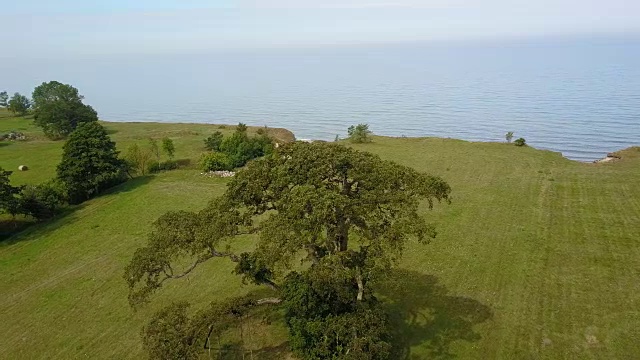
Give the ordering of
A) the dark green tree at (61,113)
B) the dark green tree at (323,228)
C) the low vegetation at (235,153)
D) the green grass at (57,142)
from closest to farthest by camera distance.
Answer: the dark green tree at (323,228) < the low vegetation at (235,153) < the green grass at (57,142) < the dark green tree at (61,113)

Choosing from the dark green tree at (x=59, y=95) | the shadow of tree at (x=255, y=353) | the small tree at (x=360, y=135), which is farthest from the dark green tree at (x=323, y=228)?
the dark green tree at (x=59, y=95)

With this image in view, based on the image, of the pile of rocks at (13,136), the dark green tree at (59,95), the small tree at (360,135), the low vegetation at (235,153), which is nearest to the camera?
the low vegetation at (235,153)

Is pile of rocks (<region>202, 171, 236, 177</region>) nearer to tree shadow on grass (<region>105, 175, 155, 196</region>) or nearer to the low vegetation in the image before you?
the low vegetation

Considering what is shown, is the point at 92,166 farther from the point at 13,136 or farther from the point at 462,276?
the point at 13,136

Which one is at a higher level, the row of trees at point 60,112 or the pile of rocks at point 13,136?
the row of trees at point 60,112

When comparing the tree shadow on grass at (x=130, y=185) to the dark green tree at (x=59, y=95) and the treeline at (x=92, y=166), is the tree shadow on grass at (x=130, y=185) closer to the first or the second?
the treeline at (x=92, y=166)

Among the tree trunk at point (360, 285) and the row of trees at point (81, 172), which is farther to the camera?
the row of trees at point (81, 172)
